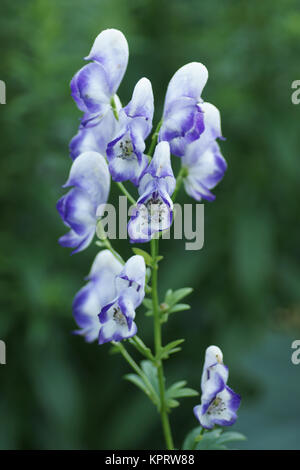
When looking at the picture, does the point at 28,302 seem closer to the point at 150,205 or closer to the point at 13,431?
the point at 13,431

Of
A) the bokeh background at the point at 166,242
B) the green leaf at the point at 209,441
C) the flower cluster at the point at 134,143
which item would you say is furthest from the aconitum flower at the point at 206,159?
the bokeh background at the point at 166,242

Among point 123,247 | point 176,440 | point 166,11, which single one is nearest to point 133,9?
point 166,11

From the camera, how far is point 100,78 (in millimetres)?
1302

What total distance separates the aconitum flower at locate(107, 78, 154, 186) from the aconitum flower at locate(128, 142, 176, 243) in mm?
31

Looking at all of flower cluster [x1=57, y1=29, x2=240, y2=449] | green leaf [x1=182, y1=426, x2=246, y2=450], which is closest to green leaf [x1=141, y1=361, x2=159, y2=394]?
flower cluster [x1=57, y1=29, x2=240, y2=449]

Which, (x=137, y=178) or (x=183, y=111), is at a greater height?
(x=183, y=111)

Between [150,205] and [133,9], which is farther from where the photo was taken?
[133,9]

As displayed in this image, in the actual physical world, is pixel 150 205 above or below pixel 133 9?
below

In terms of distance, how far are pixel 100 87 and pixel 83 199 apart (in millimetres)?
244

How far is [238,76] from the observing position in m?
2.96

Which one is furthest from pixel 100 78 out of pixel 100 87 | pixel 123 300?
pixel 123 300

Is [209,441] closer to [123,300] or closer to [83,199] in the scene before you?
[123,300]

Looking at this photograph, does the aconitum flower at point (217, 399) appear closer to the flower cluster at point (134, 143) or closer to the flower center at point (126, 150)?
the flower cluster at point (134, 143)

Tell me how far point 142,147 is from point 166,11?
2.26 m
